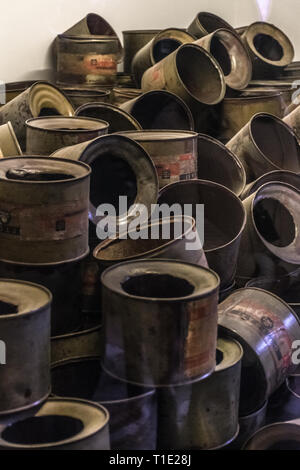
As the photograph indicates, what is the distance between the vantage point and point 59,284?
2660mm

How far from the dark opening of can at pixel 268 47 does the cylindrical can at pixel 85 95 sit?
147 cm

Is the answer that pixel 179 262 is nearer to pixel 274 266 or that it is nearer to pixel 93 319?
pixel 93 319

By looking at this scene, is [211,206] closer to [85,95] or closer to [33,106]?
[33,106]

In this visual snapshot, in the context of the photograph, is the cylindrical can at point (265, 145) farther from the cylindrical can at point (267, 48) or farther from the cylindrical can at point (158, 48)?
the cylindrical can at point (267, 48)

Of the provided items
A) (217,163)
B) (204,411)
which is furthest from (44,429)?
(217,163)

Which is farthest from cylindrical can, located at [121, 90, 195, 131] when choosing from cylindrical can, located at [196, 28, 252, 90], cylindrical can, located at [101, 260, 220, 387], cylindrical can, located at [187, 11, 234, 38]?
cylindrical can, located at [101, 260, 220, 387]

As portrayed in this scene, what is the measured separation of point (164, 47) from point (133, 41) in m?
0.35

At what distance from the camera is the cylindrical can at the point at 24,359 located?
2.11 meters

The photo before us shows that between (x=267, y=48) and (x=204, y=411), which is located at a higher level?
(x=267, y=48)

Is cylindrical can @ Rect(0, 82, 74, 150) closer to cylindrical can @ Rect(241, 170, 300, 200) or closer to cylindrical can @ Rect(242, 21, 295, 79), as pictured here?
cylindrical can @ Rect(241, 170, 300, 200)

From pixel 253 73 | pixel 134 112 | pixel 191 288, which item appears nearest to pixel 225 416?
pixel 191 288

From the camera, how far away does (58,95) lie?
13.5ft

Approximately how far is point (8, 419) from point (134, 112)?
2.35 meters

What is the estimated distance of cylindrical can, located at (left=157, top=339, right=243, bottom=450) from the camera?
7.83ft
